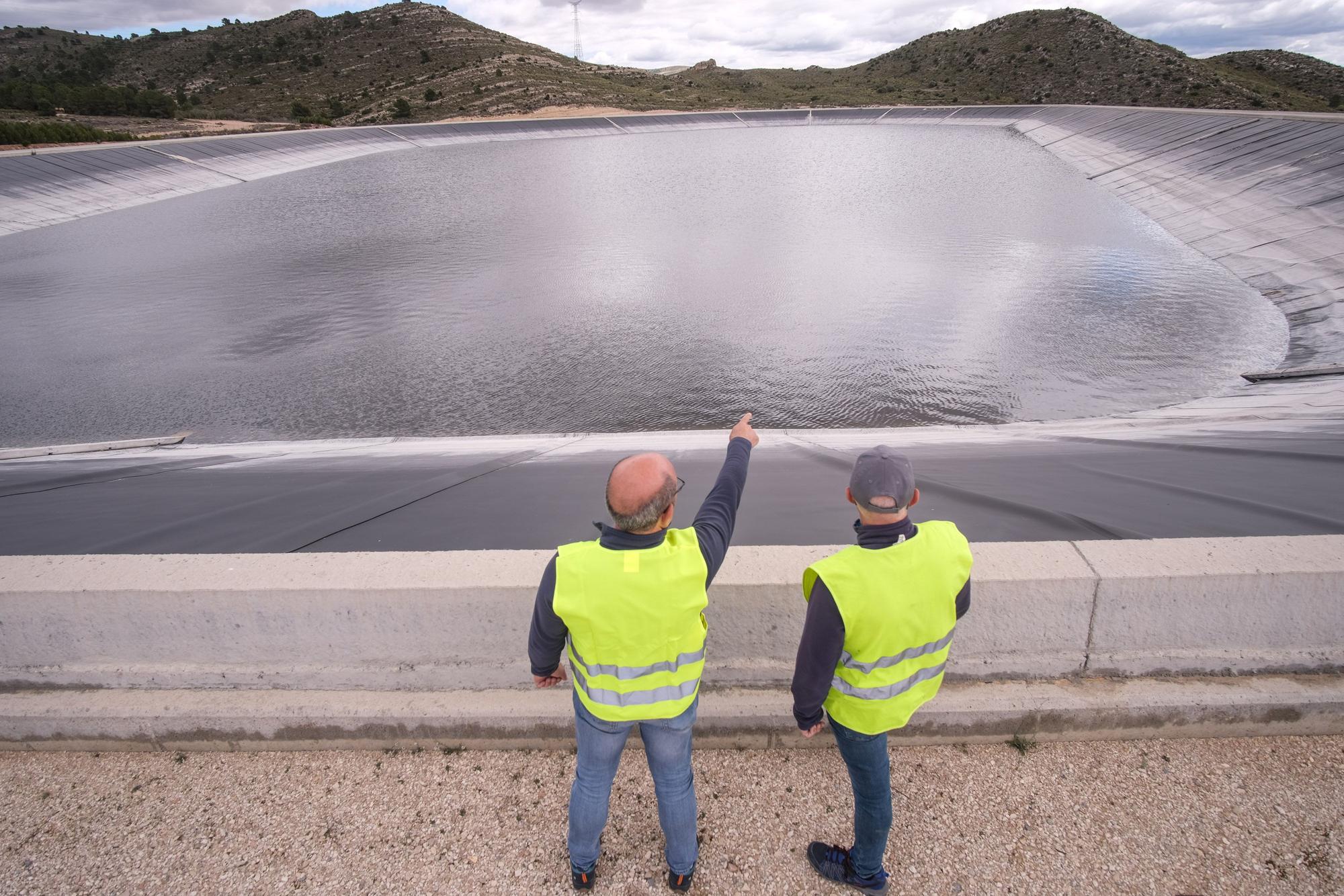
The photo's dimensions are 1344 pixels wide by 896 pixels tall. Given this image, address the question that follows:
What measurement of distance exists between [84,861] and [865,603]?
2.80m

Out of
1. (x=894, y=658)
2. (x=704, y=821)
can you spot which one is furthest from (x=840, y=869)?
(x=894, y=658)

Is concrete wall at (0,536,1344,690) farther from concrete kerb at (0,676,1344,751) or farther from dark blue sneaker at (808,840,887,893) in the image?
dark blue sneaker at (808,840,887,893)

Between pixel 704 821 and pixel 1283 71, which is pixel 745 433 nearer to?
pixel 704 821

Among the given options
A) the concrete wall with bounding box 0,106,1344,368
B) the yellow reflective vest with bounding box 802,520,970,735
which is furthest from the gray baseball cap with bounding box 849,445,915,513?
the concrete wall with bounding box 0,106,1344,368

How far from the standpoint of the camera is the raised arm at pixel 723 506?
86.4 inches

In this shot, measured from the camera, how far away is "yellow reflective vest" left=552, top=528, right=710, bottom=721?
1.98 m

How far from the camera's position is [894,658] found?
6.93ft

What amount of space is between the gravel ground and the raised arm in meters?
1.02

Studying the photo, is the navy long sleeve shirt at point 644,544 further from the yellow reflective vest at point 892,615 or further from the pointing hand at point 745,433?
the yellow reflective vest at point 892,615

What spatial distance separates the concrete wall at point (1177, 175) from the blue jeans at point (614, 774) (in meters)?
10.6

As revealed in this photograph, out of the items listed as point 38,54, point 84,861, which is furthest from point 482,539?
point 38,54

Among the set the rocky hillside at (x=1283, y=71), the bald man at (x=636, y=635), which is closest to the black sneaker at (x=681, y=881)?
the bald man at (x=636, y=635)

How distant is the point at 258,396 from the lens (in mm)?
8992

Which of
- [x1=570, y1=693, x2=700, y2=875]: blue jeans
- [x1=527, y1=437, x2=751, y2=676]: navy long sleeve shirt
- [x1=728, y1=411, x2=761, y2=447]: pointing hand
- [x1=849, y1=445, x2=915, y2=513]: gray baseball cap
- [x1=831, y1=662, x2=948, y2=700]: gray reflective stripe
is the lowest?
[x1=570, y1=693, x2=700, y2=875]: blue jeans
